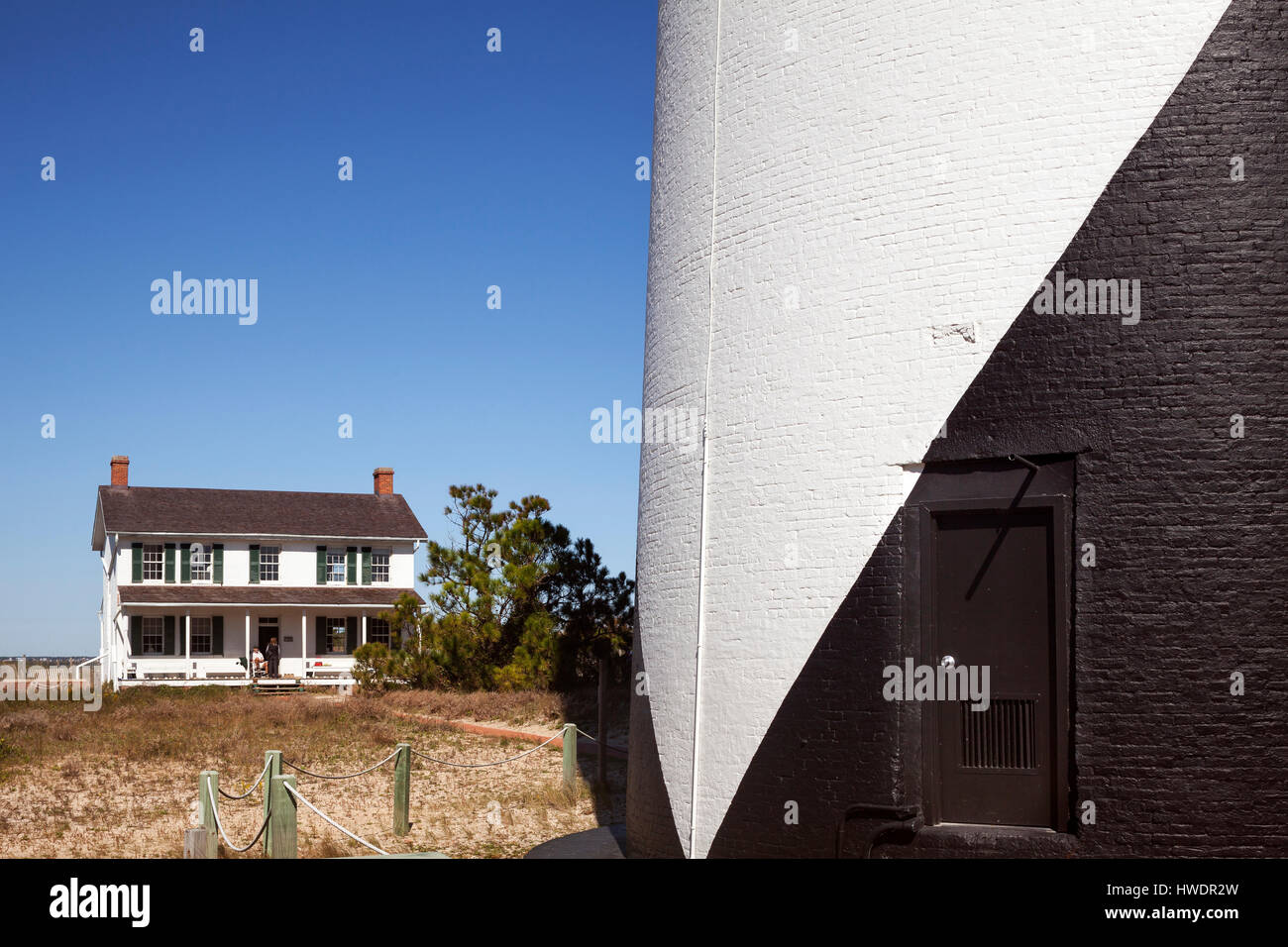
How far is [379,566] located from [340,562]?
130cm

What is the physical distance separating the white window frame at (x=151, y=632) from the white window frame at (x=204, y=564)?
162 centimetres

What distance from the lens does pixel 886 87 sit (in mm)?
9344

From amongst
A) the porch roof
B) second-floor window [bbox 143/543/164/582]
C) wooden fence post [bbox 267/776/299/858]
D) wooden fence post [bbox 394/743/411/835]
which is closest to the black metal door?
wooden fence post [bbox 267/776/299/858]

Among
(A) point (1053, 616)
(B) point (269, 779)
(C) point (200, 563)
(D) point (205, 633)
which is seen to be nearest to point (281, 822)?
(B) point (269, 779)

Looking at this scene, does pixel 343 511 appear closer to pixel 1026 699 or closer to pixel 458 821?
pixel 458 821

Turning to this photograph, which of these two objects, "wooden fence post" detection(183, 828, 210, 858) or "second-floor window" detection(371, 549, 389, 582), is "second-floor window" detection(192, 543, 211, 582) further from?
"wooden fence post" detection(183, 828, 210, 858)

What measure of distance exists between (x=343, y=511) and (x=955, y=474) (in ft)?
113

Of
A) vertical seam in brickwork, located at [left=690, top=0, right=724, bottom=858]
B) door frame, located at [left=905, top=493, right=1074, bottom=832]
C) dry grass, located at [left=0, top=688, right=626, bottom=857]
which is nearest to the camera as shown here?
door frame, located at [left=905, top=493, right=1074, bottom=832]

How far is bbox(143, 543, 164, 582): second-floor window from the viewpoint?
37375 millimetres

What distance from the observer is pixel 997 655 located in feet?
28.3

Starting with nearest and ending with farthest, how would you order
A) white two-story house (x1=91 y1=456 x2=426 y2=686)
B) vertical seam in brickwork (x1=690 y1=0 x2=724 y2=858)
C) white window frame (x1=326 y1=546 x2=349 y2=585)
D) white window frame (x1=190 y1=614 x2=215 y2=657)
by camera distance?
1. vertical seam in brickwork (x1=690 y1=0 x2=724 y2=858)
2. white two-story house (x1=91 y1=456 x2=426 y2=686)
3. white window frame (x1=190 y1=614 x2=215 y2=657)
4. white window frame (x1=326 y1=546 x2=349 y2=585)

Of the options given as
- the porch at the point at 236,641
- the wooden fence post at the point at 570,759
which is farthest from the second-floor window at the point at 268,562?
the wooden fence post at the point at 570,759

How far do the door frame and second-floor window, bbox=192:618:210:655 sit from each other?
33.1m

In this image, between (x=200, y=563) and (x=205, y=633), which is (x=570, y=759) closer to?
(x=205, y=633)
